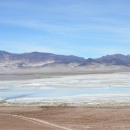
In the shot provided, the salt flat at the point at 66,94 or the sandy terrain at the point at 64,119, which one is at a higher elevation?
the salt flat at the point at 66,94

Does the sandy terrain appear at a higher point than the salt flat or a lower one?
lower

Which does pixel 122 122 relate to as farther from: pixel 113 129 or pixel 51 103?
pixel 51 103

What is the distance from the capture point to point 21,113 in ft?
72.6

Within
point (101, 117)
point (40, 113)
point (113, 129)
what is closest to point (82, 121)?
point (101, 117)

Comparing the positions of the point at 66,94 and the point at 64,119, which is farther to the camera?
the point at 66,94

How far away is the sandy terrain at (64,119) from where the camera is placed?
16859mm

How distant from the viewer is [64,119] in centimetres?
1945

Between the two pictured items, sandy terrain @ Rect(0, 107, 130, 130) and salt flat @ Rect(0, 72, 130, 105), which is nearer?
sandy terrain @ Rect(0, 107, 130, 130)

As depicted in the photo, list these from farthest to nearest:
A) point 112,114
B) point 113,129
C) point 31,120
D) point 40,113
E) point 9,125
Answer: point 40,113, point 112,114, point 31,120, point 9,125, point 113,129

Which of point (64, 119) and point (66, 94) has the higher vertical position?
point (66, 94)

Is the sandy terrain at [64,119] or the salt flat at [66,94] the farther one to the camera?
the salt flat at [66,94]

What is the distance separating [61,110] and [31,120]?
4127 mm

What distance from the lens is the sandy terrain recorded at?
55.3 ft

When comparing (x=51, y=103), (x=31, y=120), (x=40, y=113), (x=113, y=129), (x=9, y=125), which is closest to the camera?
(x=113, y=129)
